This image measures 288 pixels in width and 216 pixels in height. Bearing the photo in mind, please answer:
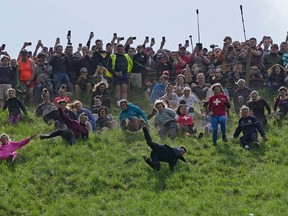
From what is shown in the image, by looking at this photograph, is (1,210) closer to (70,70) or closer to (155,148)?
(155,148)

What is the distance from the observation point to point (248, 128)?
67.0ft

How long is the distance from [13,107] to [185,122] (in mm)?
5138

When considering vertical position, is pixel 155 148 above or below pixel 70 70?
below

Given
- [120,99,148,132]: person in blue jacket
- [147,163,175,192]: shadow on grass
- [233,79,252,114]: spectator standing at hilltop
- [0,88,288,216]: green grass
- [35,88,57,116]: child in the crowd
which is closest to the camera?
[0,88,288,216]: green grass

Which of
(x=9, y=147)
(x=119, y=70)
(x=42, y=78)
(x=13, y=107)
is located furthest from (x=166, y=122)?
(x=42, y=78)

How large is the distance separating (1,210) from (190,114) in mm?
7284

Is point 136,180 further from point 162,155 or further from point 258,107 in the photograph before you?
point 258,107

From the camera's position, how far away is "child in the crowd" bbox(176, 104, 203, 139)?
69.7ft

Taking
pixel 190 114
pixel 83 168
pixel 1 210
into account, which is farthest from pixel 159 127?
pixel 1 210

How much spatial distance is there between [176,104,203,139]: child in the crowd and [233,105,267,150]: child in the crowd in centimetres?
141

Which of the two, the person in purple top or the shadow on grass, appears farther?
the person in purple top

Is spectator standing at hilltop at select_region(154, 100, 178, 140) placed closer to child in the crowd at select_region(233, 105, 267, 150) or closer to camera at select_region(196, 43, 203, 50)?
child in the crowd at select_region(233, 105, 267, 150)

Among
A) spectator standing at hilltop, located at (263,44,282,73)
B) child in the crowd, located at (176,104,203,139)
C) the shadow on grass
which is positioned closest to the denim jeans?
child in the crowd, located at (176,104,203,139)

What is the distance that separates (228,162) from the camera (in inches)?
762
